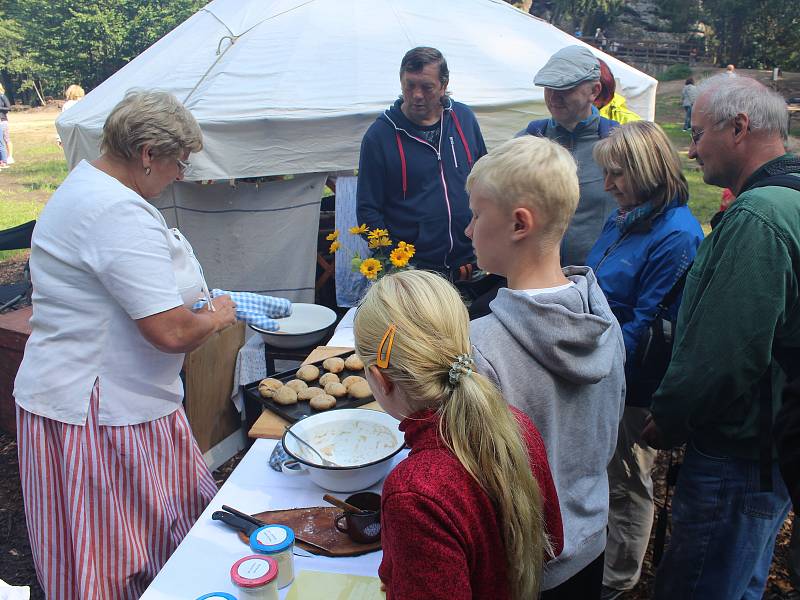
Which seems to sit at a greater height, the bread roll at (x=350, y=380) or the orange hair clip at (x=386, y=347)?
the orange hair clip at (x=386, y=347)

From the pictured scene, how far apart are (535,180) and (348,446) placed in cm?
109

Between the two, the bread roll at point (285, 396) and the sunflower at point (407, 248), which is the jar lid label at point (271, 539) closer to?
the bread roll at point (285, 396)

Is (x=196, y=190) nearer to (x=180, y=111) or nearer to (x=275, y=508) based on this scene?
(x=180, y=111)

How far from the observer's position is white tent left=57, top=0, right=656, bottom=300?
16.0 ft

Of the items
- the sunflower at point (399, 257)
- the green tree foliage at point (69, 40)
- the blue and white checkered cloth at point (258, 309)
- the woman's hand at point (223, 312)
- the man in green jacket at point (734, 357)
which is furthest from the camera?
the green tree foliage at point (69, 40)

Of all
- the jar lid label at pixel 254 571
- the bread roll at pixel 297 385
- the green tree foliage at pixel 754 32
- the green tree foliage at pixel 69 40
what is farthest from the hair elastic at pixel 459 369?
the green tree foliage at pixel 69 40

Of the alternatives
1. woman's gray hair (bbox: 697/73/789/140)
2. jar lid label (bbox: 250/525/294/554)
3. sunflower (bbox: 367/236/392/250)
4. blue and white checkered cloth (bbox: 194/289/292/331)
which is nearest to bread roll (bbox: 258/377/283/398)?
blue and white checkered cloth (bbox: 194/289/292/331)

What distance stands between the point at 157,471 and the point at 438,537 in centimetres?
151

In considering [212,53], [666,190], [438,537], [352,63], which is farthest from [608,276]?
[212,53]

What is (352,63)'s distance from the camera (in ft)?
17.9

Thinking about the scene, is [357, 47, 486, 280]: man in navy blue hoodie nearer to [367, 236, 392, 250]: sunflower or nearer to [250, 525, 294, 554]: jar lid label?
[367, 236, 392, 250]: sunflower

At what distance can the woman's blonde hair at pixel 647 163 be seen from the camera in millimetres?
2348

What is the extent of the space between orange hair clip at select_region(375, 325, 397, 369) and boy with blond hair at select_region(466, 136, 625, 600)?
27cm

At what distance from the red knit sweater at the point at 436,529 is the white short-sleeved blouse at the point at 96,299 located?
1156 millimetres
